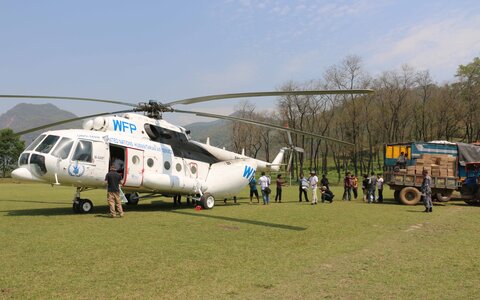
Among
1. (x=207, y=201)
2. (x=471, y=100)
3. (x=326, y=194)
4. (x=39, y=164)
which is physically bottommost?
(x=207, y=201)

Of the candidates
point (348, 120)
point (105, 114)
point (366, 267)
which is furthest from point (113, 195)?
point (348, 120)

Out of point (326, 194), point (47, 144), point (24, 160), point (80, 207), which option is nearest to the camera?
point (24, 160)

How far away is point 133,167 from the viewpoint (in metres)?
13.0

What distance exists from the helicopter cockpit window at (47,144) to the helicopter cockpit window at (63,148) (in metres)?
0.16

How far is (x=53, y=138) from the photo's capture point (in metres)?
11.8

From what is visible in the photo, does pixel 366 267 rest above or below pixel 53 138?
below

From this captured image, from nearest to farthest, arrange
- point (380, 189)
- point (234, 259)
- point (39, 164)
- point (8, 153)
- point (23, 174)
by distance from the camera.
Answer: point (234, 259) < point (23, 174) < point (39, 164) < point (380, 189) < point (8, 153)

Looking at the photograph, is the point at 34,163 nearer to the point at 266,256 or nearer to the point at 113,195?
the point at 113,195

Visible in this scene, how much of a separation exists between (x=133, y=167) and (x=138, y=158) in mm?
356

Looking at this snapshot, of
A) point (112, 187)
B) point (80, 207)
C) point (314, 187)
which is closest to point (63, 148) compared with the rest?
point (112, 187)

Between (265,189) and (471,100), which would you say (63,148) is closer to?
(265,189)

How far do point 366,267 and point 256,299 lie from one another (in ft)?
7.93

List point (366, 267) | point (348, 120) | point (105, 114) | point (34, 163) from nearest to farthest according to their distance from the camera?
point (366, 267), point (34, 163), point (105, 114), point (348, 120)

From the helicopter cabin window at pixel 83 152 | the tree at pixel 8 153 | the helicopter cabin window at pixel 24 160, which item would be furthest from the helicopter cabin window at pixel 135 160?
the tree at pixel 8 153
